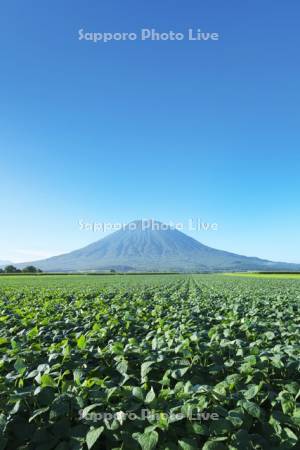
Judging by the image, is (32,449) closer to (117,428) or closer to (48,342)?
(117,428)

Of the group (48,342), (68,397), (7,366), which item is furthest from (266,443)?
(48,342)

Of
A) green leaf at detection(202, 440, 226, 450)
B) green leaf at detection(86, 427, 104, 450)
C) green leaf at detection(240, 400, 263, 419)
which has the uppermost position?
green leaf at detection(240, 400, 263, 419)

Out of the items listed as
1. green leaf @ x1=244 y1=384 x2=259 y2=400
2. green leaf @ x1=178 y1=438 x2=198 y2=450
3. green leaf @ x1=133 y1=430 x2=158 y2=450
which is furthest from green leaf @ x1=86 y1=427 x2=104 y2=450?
green leaf @ x1=244 y1=384 x2=259 y2=400

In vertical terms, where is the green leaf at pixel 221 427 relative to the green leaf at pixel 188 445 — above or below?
above

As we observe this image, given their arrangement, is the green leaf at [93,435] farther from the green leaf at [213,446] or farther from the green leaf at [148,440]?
the green leaf at [213,446]

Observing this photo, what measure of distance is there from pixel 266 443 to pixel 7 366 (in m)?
3.64

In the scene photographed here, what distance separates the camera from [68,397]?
3254mm

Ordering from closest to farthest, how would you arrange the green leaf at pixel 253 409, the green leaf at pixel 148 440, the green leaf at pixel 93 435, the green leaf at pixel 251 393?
the green leaf at pixel 148 440
the green leaf at pixel 93 435
the green leaf at pixel 253 409
the green leaf at pixel 251 393

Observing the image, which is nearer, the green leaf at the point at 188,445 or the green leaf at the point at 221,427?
the green leaf at the point at 188,445

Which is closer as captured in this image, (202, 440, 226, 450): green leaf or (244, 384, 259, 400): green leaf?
(202, 440, 226, 450): green leaf

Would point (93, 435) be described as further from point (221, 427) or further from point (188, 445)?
point (221, 427)

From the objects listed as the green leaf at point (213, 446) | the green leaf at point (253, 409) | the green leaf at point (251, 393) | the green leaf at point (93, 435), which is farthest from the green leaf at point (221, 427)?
the green leaf at point (93, 435)

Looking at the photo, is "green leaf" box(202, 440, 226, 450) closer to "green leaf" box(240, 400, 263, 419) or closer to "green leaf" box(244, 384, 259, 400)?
"green leaf" box(240, 400, 263, 419)

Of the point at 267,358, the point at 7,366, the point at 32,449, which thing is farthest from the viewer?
the point at 7,366
